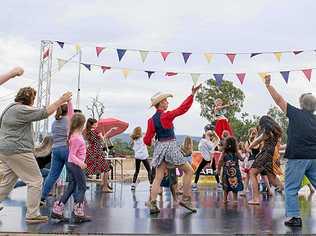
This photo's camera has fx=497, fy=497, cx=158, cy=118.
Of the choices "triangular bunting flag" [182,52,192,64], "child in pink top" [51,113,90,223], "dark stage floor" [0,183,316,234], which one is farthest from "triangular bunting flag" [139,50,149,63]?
"child in pink top" [51,113,90,223]

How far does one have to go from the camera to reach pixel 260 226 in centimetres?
614

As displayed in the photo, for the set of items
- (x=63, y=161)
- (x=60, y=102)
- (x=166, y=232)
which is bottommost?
(x=166, y=232)

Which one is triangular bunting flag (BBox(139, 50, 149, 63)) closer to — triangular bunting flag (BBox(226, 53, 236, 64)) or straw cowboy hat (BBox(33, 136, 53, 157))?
triangular bunting flag (BBox(226, 53, 236, 64))

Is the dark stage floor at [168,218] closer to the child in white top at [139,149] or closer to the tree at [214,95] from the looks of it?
the child in white top at [139,149]

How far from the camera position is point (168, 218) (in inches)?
271

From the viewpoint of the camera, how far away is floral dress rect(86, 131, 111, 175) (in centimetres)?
1016

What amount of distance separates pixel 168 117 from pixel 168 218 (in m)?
1.46

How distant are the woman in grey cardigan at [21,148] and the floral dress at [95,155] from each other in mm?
3687

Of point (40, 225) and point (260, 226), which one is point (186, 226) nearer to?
point (260, 226)

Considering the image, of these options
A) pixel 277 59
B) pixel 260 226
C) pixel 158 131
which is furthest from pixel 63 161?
pixel 277 59

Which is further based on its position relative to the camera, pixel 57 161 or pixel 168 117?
pixel 57 161

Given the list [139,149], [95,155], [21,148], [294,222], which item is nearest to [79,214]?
[21,148]

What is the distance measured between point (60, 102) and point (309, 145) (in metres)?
3.15

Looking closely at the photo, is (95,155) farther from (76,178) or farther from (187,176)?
(76,178)
